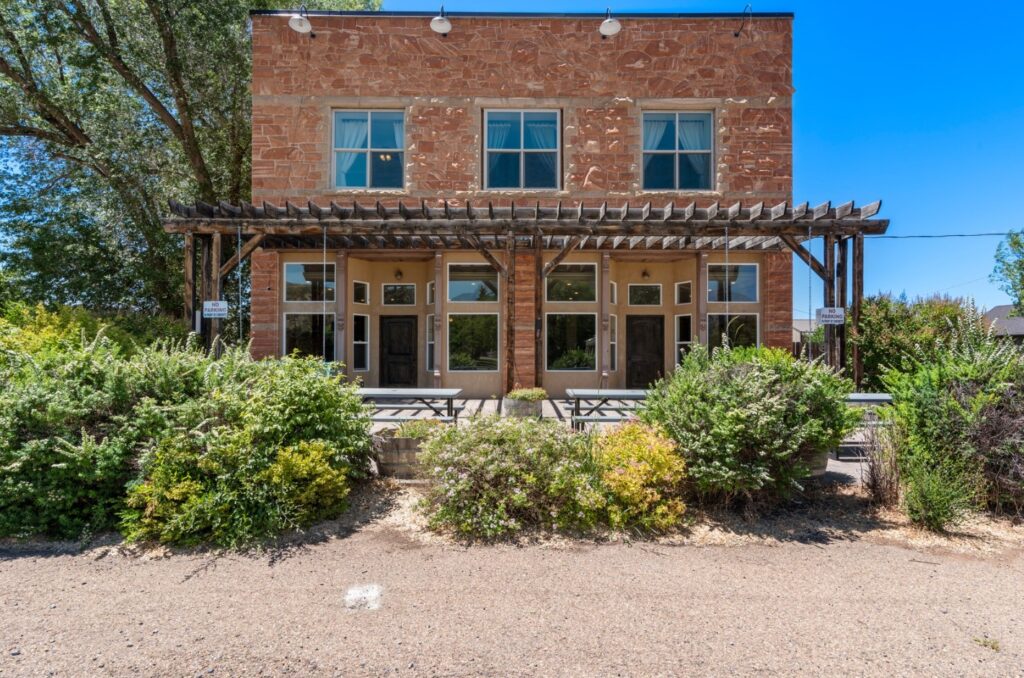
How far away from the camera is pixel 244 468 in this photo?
14.5ft

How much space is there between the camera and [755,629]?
9.96 feet

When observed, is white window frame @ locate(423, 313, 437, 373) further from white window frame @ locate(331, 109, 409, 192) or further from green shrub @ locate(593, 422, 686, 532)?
green shrub @ locate(593, 422, 686, 532)

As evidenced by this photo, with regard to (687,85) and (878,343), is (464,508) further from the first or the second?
(687,85)

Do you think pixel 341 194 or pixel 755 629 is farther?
pixel 341 194

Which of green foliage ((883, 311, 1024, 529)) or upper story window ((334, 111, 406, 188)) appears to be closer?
green foliage ((883, 311, 1024, 529))

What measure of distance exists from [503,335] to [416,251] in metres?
2.80

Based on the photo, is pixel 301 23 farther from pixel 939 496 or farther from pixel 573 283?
pixel 939 496

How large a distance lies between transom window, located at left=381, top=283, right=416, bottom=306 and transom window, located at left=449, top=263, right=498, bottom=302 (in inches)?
61.2

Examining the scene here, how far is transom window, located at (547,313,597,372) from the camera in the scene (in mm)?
11469

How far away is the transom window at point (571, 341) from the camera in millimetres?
11469

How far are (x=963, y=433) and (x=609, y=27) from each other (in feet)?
33.6

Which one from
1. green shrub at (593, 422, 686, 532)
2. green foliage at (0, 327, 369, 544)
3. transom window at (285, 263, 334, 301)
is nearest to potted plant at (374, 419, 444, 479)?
green foliage at (0, 327, 369, 544)

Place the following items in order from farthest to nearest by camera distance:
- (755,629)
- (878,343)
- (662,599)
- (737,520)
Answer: (878,343), (737,520), (662,599), (755,629)

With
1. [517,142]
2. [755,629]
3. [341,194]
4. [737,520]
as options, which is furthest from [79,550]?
[517,142]
